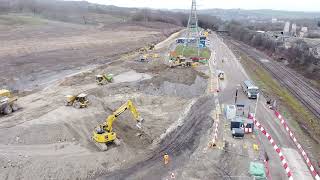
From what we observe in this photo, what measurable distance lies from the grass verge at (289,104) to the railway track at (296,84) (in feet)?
3.72

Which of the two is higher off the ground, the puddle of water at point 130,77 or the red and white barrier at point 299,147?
the puddle of water at point 130,77

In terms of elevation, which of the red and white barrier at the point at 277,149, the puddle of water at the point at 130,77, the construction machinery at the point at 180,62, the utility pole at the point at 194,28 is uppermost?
the utility pole at the point at 194,28

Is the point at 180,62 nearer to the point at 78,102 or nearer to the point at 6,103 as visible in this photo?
the point at 78,102

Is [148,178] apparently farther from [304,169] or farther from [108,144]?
[304,169]

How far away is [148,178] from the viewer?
27.2 m

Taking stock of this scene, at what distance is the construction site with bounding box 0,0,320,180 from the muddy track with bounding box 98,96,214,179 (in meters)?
0.08

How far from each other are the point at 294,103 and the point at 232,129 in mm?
19713

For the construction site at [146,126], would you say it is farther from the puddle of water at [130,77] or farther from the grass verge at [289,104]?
the grass verge at [289,104]

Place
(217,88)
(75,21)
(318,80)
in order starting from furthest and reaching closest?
1. (75,21)
2. (318,80)
3. (217,88)

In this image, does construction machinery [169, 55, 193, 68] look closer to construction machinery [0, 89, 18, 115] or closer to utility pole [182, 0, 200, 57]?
utility pole [182, 0, 200, 57]

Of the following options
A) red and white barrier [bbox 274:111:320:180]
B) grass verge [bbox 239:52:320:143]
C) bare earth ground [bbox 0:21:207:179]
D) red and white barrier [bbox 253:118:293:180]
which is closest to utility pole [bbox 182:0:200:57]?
bare earth ground [bbox 0:21:207:179]

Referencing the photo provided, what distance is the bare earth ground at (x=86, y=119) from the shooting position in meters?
27.8

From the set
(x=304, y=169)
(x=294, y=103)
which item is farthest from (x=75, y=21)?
(x=304, y=169)

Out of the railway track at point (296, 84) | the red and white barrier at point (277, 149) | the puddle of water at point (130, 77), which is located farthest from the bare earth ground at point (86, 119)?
the railway track at point (296, 84)
